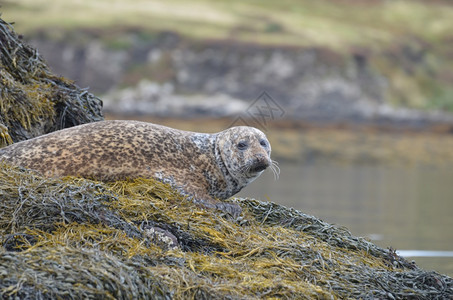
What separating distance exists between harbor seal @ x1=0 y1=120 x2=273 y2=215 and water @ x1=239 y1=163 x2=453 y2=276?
19.0 inches

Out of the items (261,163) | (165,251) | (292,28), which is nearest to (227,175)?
(261,163)

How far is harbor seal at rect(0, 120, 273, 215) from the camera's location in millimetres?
5582

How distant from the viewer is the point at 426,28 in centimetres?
6319

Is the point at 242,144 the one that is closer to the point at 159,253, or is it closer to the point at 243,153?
the point at 243,153

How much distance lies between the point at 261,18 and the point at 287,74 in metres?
15.1

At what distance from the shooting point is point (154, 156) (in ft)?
19.4

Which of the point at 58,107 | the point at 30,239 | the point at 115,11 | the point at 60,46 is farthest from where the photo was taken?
the point at 115,11

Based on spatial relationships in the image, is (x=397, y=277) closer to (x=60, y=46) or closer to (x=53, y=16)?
(x=60, y=46)

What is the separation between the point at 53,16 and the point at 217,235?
160 ft

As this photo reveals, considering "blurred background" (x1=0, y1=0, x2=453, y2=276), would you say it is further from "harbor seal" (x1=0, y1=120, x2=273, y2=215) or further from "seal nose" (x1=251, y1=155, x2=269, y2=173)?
"seal nose" (x1=251, y1=155, x2=269, y2=173)

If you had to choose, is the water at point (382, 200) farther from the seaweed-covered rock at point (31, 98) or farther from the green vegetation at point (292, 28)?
the green vegetation at point (292, 28)

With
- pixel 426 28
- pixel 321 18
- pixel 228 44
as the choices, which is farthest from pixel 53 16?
pixel 426 28

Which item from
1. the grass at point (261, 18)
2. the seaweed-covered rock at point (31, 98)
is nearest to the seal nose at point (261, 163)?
the seaweed-covered rock at point (31, 98)

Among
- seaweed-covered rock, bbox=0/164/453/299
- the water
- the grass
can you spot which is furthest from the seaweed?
the grass
